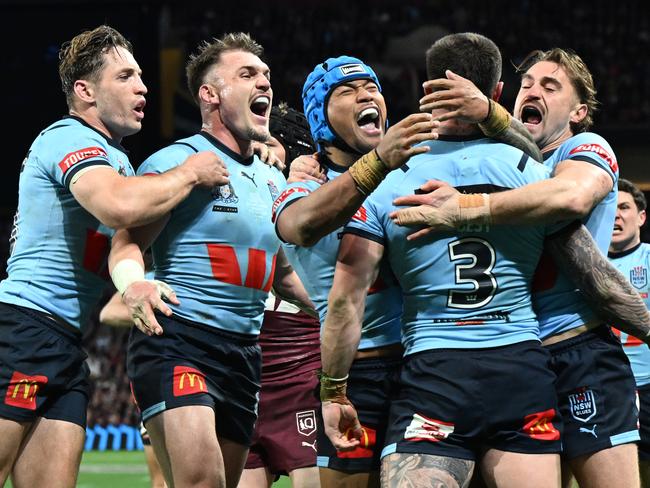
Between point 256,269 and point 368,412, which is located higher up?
point 256,269

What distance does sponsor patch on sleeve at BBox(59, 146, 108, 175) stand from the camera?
470cm

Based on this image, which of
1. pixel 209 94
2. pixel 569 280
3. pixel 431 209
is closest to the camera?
pixel 431 209

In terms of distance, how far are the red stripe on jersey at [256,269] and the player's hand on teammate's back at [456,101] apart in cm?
149

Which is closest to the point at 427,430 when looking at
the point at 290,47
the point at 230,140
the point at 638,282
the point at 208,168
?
the point at 208,168

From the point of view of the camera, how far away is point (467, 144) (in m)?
3.86

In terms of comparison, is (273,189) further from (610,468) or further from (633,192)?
(633,192)

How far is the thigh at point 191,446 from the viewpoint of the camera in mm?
4449

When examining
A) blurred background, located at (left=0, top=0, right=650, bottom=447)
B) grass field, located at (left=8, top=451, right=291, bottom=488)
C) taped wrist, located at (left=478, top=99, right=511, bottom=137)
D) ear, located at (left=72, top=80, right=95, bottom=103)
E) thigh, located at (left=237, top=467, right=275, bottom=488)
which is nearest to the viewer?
taped wrist, located at (left=478, top=99, right=511, bottom=137)

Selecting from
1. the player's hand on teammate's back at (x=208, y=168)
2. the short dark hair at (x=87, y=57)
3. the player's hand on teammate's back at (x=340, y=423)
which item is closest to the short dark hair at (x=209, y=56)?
the short dark hair at (x=87, y=57)

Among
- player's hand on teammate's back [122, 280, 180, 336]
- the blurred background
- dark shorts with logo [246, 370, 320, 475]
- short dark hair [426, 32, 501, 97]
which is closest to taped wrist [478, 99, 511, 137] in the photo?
short dark hair [426, 32, 501, 97]

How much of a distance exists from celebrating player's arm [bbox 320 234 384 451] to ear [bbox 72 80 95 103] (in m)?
1.92

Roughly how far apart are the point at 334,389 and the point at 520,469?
79 cm

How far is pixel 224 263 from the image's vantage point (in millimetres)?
4875

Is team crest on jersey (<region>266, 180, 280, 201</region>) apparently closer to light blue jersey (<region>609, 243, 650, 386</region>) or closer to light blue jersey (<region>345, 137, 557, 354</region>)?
light blue jersey (<region>345, 137, 557, 354</region>)
